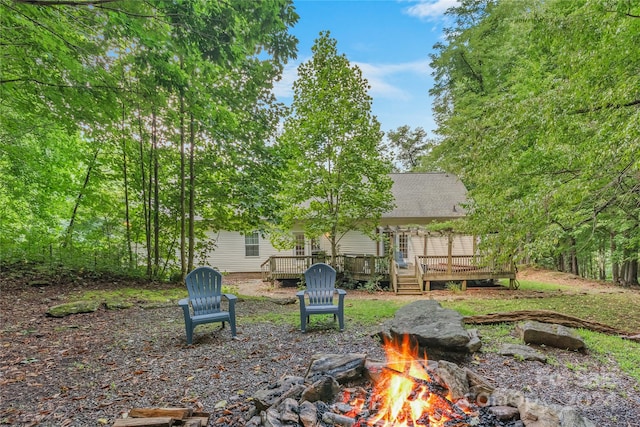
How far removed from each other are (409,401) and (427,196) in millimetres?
14248

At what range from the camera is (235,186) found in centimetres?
806

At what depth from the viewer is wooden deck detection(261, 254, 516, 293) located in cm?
1104

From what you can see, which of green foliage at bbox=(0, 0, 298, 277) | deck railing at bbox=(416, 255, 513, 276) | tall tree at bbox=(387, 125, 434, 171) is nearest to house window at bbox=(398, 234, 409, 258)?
deck railing at bbox=(416, 255, 513, 276)

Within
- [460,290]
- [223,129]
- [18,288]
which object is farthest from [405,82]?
[18,288]

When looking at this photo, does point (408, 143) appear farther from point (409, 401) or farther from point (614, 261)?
point (409, 401)

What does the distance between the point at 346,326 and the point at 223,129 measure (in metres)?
4.93

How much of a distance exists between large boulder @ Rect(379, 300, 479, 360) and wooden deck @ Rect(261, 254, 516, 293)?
7.07m

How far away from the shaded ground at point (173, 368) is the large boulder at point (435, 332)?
0.23m

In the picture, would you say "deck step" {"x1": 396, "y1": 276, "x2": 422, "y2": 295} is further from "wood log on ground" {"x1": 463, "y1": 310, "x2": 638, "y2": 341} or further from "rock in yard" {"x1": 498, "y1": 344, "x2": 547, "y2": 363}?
"rock in yard" {"x1": 498, "y1": 344, "x2": 547, "y2": 363}

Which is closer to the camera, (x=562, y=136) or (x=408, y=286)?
(x=562, y=136)

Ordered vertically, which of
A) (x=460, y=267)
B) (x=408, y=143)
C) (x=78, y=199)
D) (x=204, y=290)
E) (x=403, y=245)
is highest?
(x=408, y=143)

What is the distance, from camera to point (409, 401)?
2.30 metres

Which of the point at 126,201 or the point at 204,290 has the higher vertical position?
the point at 126,201

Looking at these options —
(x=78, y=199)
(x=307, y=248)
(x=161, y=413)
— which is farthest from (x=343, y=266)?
(x=161, y=413)
